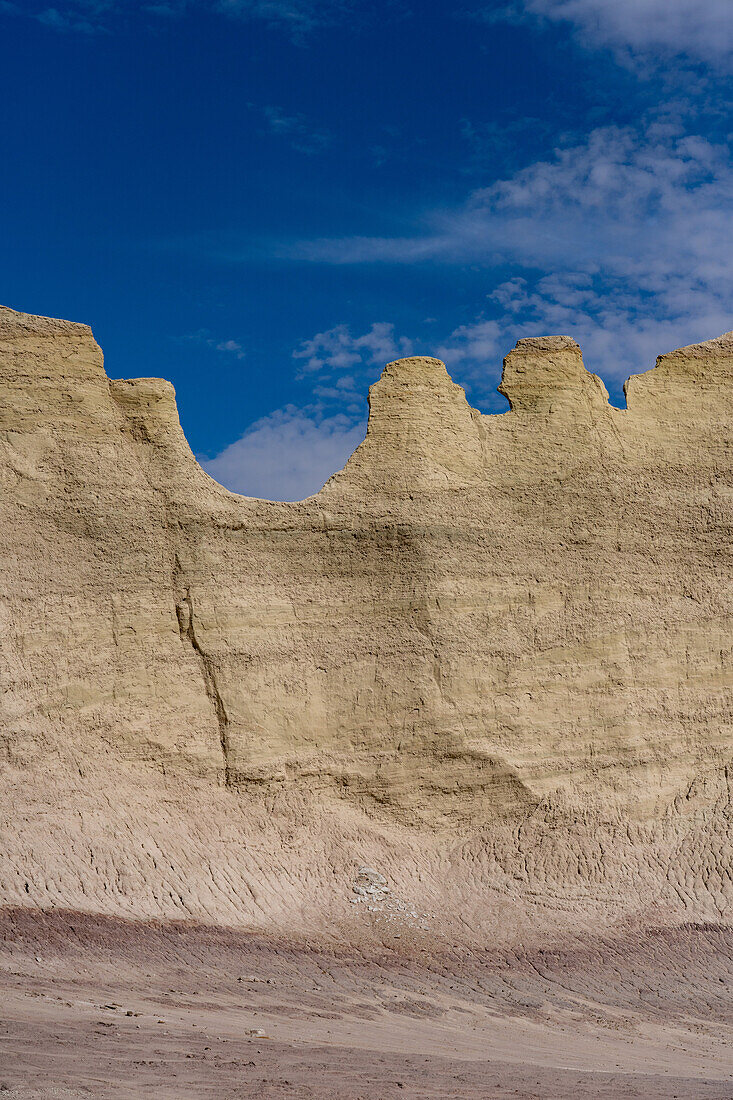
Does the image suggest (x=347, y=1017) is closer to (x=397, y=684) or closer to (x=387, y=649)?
(x=397, y=684)

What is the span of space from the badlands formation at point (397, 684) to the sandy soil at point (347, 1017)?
9cm

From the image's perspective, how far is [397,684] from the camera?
47.9 feet

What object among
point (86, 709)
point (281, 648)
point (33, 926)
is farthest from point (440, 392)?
point (33, 926)

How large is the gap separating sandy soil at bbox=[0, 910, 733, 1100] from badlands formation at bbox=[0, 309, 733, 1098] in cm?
9

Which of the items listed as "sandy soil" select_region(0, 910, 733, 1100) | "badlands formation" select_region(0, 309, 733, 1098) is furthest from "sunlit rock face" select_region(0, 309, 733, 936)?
"sandy soil" select_region(0, 910, 733, 1100)

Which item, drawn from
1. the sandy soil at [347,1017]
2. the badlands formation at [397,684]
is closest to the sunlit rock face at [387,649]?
the badlands formation at [397,684]

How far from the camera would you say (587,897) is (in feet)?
45.1

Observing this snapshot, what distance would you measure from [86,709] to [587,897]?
6.59m

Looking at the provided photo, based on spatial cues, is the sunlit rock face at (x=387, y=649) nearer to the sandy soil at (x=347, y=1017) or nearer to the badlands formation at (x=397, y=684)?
the badlands formation at (x=397, y=684)

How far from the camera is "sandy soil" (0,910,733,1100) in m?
7.81

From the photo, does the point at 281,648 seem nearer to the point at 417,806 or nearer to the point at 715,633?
the point at 417,806

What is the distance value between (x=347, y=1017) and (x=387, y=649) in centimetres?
526

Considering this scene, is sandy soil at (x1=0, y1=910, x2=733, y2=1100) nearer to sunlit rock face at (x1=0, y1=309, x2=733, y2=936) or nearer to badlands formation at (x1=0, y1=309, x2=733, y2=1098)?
badlands formation at (x1=0, y1=309, x2=733, y2=1098)

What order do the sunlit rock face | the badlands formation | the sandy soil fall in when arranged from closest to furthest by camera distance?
the sandy soil < the badlands formation < the sunlit rock face
